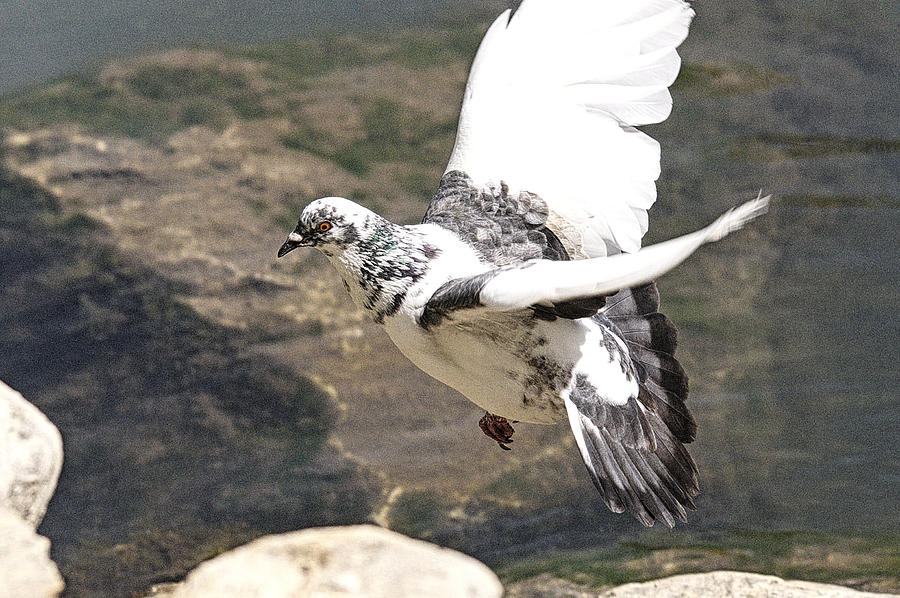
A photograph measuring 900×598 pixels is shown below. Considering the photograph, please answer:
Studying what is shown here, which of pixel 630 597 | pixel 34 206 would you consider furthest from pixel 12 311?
pixel 630 597

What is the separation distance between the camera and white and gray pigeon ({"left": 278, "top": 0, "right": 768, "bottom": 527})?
3.14 metres

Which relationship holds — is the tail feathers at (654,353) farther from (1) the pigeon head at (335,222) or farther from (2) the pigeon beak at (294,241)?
(2) the pigeon beak at (294,241)

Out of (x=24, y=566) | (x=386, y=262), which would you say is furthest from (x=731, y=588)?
(x=24, y=566)

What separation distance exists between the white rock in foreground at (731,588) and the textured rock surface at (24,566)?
2219 mm

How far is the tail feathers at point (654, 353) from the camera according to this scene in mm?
3447

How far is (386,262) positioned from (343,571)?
1.15 metres

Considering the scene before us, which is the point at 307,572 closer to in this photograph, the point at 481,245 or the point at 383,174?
the point at 481,245

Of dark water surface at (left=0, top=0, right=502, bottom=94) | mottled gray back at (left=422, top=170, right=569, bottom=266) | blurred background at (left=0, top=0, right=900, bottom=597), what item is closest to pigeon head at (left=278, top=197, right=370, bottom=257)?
mottled gray back at (left=422, top=170, right=569, bottom=266)

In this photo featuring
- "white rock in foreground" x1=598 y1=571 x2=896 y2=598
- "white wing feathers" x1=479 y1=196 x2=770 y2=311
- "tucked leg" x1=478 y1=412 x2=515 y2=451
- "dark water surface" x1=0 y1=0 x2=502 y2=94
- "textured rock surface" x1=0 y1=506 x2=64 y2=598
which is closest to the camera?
"white wing feathers" x1=479 y1=196 x2=770 y2=311

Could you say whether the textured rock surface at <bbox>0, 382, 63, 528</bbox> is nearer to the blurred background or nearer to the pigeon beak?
the pigeon beak

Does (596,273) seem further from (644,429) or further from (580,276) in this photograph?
(644,429)

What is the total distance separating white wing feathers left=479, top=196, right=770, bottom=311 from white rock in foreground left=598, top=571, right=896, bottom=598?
166 cm

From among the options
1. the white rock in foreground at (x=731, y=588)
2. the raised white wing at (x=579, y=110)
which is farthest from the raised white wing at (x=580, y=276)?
the white rock in foreground at (x=731, y=588)

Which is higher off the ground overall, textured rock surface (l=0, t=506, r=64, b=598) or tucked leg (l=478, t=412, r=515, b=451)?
textured rock surface (l=0, t=506, r=64, b=598)
